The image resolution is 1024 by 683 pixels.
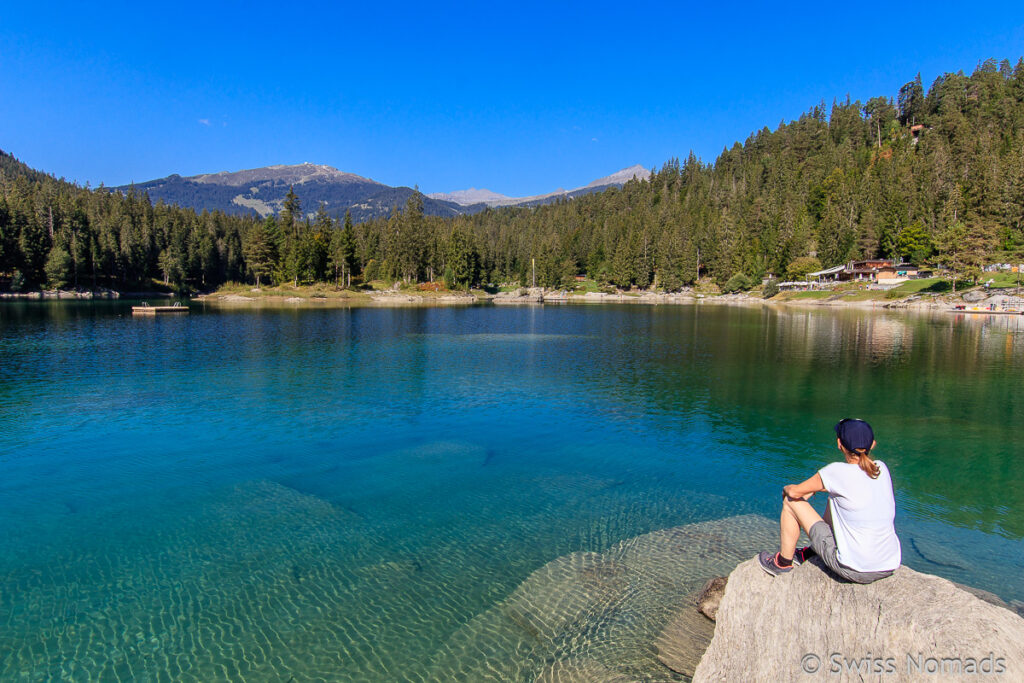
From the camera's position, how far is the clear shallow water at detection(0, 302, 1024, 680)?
7.46 metres

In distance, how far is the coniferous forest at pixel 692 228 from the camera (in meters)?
91.3

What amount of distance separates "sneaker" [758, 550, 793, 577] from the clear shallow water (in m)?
3.38

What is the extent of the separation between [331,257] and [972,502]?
115m

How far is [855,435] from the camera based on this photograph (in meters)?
5.14

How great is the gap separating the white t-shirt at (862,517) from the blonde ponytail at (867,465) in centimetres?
3

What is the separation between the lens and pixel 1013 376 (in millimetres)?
26484

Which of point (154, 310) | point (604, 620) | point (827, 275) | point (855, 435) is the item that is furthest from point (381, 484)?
point (827, 275)

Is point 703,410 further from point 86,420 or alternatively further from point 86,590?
point 86,420

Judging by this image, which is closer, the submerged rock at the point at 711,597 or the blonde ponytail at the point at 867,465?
the blonde ponytail at the point at 867,465

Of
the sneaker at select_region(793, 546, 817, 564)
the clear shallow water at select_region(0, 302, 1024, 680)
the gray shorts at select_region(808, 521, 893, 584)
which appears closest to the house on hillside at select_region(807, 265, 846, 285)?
the clear shallow water at select_region(0, 302, 1024, 680)

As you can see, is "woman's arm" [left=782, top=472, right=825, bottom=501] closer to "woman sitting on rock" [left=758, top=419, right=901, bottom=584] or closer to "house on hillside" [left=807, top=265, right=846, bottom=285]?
"woman sitting on rock" [left=758, top=419, right=901, bottom=584]

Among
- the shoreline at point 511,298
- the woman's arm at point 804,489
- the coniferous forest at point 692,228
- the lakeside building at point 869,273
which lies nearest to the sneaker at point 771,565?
the woman's arm at point 804,489

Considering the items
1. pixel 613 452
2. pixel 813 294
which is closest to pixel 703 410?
pixel 613 452

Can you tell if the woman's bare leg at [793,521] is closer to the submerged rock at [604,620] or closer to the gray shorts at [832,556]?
the gray shorts at [832,556]
